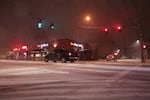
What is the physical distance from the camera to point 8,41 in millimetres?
90000

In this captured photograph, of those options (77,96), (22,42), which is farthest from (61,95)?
(22,42)

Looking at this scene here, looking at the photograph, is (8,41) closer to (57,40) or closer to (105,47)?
(57,40)

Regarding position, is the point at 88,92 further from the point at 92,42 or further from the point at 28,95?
the point at 92,42

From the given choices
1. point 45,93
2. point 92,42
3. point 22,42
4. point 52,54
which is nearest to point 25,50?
point 22,42

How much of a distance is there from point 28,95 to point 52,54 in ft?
114

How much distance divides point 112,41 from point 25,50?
72.8 ft

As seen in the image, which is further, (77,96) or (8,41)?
(8,41)

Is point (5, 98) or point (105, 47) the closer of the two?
point (5, 98)

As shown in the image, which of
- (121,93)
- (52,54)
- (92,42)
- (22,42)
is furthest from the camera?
(22,42)

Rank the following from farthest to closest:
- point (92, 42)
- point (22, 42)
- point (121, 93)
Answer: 1. point (22, 42)
2. point (92, 42)
3. point (121, 93)

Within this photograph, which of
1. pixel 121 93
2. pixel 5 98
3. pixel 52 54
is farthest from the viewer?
pixel 52 54

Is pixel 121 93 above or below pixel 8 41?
below

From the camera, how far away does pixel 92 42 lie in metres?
80.8

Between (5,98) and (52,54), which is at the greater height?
(52,54)
